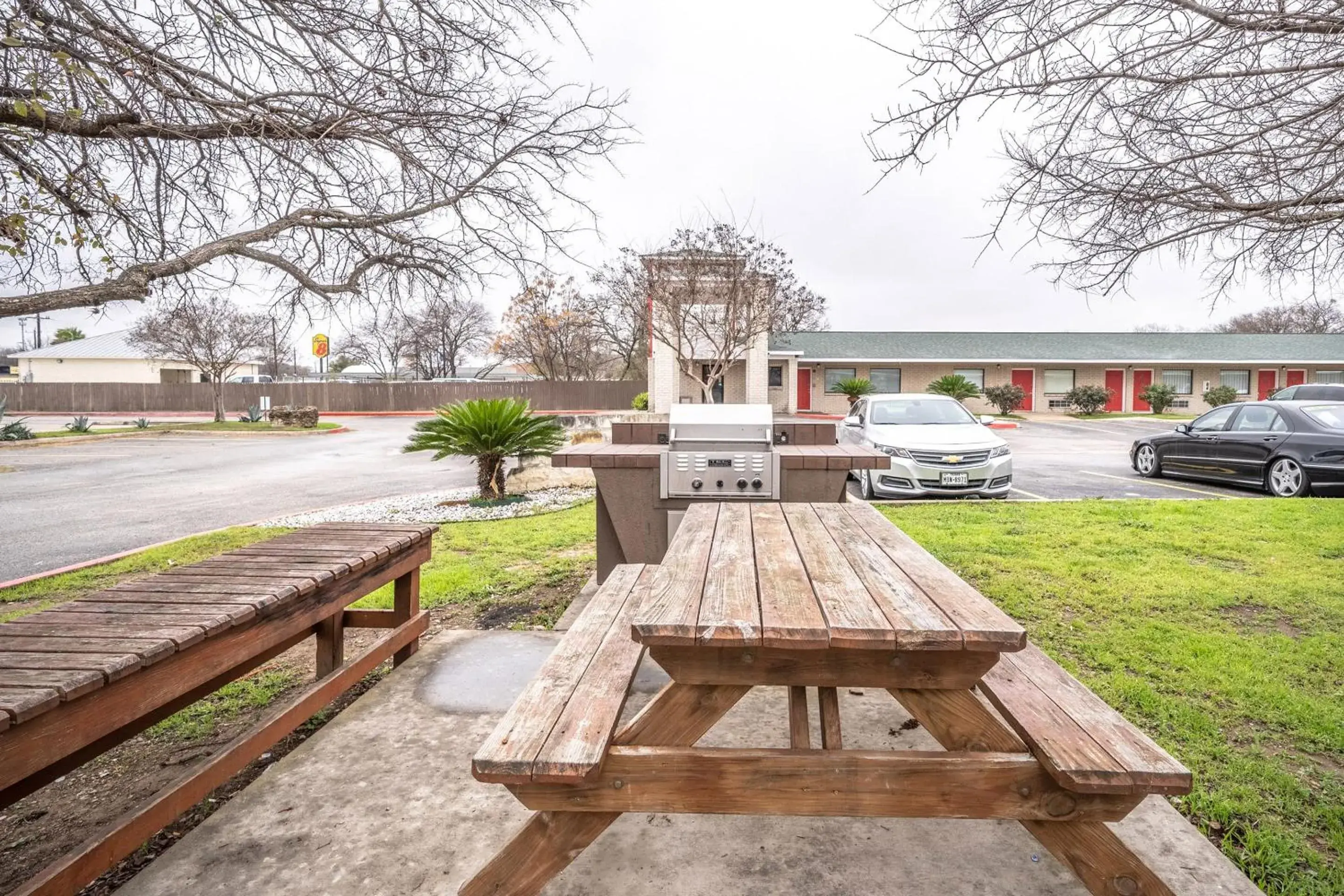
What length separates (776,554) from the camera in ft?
7.73

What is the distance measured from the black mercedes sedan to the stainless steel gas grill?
A: 8.59m

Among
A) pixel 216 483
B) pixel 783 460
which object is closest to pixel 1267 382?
pixel 783 460

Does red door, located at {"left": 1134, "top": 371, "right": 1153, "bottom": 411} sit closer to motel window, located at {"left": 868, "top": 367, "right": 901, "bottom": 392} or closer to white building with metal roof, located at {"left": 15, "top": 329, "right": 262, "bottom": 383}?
motel window, located at {"left": 868, "top": 367, "right": 901, "bottom": 392}

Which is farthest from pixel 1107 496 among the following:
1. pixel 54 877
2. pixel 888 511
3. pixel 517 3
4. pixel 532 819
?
pixel 54 877

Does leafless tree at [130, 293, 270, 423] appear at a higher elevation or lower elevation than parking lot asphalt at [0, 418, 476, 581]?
higher

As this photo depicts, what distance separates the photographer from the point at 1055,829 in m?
1.66

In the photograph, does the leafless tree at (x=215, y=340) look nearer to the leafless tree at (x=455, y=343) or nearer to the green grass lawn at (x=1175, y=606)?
the leafless tree at (x=455, y=343)

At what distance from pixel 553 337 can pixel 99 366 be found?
35.5 m

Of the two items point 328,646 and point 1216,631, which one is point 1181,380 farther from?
point 328,646

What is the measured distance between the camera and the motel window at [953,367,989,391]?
34.6 meters

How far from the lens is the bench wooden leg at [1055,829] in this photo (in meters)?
1.59

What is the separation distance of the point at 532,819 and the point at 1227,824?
2268 mm

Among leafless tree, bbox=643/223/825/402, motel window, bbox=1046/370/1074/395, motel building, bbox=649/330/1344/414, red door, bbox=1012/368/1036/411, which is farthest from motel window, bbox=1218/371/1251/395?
leafless tree, bbox=643/223/825/402

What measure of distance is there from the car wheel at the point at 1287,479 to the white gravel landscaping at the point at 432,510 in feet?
29.9
